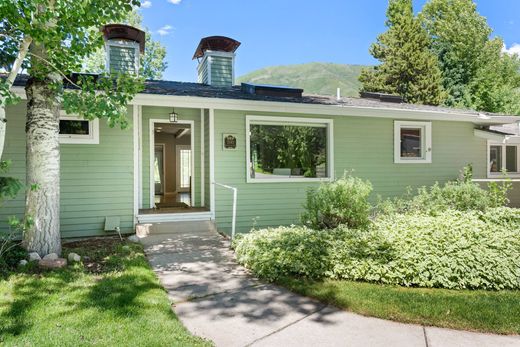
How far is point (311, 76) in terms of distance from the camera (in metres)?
95.9

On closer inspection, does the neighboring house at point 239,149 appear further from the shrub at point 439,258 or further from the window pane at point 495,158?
the shrub at point 439,258

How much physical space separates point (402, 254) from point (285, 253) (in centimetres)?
136

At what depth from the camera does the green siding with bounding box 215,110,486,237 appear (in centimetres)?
724

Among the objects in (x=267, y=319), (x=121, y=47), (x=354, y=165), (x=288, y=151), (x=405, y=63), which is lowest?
(x=267, y=319)

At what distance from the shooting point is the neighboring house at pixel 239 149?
6445 millimetres

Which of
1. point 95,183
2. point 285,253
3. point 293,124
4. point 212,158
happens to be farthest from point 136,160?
point 285,253

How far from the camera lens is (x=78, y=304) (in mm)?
3203

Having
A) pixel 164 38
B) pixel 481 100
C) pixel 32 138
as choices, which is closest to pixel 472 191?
pixel 32 138

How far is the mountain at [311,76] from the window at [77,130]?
78771 millimetres

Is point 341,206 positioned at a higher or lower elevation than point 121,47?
lower

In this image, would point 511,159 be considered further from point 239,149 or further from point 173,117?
point 173,117

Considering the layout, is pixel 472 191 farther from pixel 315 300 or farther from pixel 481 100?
pixel 481 100

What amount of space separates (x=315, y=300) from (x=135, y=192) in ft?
14.0

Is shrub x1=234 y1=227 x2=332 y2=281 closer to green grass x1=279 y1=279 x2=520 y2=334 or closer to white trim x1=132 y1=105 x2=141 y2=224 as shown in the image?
green grass x1=279 y1=279 x2=520 y2=334
